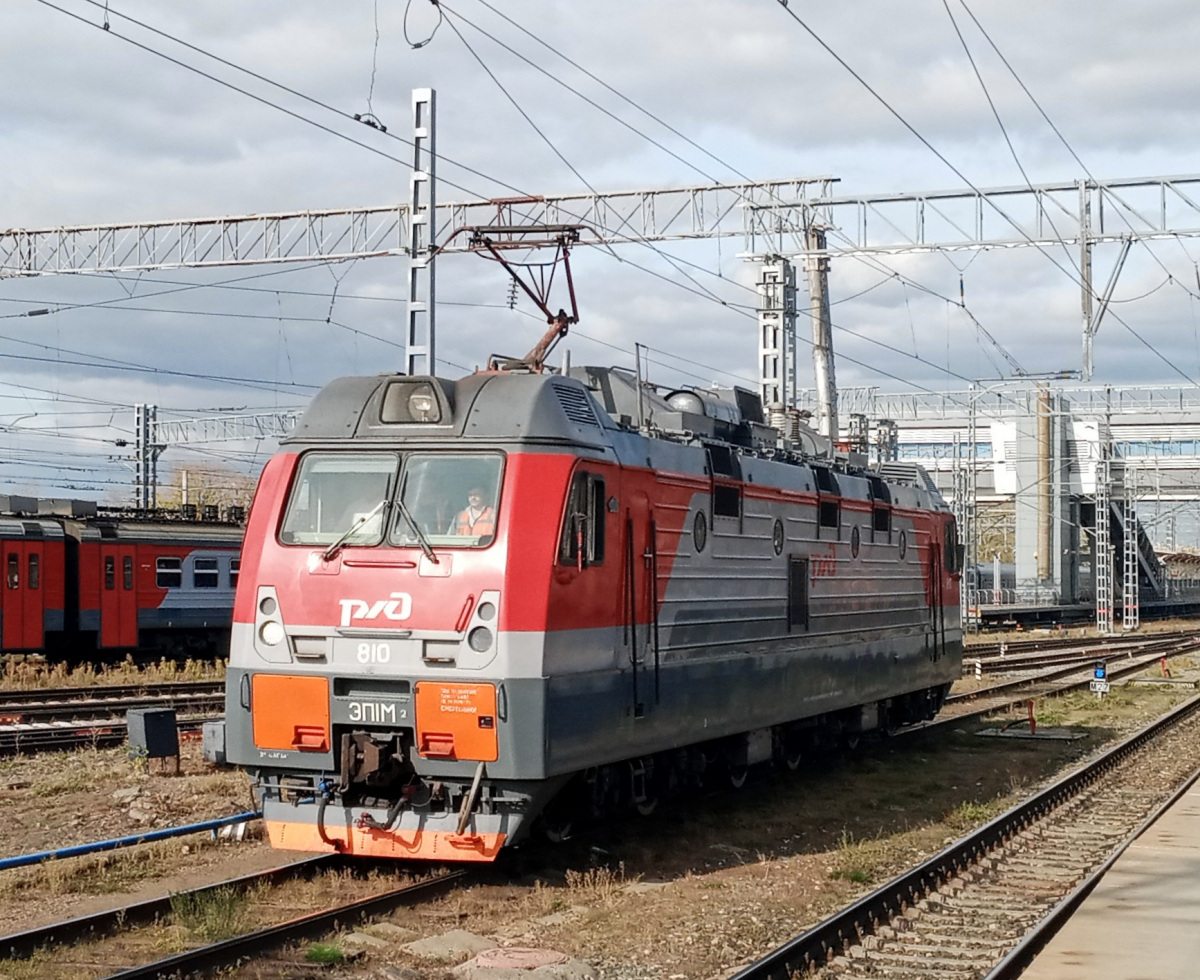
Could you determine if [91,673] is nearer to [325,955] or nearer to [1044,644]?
[325,955]

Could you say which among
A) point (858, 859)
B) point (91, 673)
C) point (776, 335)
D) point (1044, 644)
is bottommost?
point (858, 859)

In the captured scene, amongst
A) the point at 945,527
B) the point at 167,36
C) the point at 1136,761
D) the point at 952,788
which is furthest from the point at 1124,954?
the point at 167,36

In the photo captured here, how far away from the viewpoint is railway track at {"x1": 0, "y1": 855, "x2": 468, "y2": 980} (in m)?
8.48

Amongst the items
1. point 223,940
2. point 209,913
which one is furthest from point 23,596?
point 223,940

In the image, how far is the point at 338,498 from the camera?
11.2m

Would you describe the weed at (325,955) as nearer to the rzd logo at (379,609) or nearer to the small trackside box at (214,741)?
the rzd logo at (379,609)

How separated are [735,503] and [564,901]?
14.8ft

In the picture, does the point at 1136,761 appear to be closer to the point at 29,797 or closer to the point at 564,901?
the point at 564,901

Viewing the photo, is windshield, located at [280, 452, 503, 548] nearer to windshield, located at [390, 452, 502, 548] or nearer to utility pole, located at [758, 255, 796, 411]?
windshield, located at [390, 452, 502, 548]

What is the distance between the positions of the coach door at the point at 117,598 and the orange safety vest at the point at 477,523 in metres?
23.0

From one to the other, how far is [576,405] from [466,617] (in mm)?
1933

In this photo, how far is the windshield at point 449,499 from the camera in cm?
1065

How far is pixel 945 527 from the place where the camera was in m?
21.2

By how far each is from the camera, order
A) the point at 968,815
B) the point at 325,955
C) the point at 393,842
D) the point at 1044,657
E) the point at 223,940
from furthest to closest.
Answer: the point at 1044,657 → the point at 968,815 → the point at 393,842 → the point at 223,940 → the point at 325,955
